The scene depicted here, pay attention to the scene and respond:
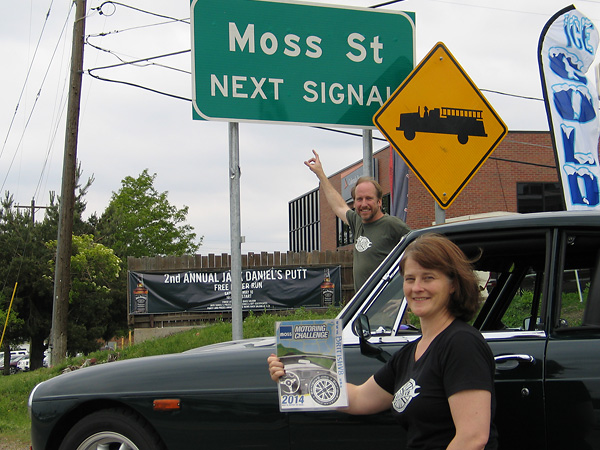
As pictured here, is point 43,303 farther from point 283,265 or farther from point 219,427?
point 219,427

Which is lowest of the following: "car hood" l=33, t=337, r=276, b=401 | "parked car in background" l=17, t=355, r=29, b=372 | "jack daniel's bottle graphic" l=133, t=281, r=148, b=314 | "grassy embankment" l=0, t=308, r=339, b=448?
"parked car in background" l=17, t=355, r=29, b=372

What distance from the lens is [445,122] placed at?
536 cm

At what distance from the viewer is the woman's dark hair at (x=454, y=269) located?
236cm

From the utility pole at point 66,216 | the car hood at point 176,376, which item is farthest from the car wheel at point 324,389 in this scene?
the utility pole at point 66,216

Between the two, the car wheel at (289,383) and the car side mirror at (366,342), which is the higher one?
the car side mirror at (366,342)

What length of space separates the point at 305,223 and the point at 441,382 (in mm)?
48336

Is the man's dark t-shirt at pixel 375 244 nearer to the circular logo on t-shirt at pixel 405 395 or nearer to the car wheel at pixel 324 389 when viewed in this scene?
the car wheel at pixel 324 389

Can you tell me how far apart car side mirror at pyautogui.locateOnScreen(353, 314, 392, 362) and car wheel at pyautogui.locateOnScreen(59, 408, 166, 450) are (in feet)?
3.75

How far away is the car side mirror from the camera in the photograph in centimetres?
310

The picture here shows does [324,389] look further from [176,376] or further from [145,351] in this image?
[145,351]

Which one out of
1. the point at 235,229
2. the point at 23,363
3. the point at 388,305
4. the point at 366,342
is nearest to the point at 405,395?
the point at 366,342

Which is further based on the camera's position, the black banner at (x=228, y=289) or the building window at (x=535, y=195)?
the building window at (x=535, y=195)

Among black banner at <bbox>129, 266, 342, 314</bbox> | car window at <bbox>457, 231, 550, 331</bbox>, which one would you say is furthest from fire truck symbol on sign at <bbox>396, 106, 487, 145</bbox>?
black banner at <bbox>129, 266, 342, 314</bbox>

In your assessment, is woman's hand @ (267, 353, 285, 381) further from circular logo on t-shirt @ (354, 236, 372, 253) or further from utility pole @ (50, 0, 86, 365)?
utility pole @ (50, 0, 86, 365)
